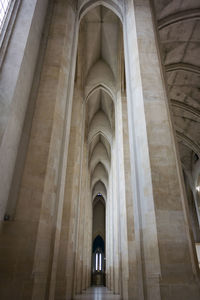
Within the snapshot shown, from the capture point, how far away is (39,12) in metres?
5.77

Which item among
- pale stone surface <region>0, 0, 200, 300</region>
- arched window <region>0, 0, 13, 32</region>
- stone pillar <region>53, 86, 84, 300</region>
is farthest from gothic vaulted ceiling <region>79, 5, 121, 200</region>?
arched window <region>0, 0, 13, 32</region>

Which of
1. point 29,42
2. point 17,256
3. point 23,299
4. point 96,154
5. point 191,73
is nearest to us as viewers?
point 23,299

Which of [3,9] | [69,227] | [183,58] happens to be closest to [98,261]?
[69,227]

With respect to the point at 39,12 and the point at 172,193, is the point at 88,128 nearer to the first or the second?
the point at 39,12

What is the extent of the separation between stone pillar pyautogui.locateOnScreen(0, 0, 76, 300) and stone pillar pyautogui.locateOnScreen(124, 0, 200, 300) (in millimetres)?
1825

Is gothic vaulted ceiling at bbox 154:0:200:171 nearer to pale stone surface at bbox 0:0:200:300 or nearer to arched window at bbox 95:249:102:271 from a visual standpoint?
pale stone surface at bbox 0:0:200:300

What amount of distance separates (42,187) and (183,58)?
12.6m

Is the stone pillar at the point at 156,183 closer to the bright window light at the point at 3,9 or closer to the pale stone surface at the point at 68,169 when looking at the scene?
the pale stone surface at the point at 68,169

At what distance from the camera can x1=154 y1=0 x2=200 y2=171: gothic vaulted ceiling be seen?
10141mm

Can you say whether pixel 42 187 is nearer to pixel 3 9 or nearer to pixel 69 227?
pixel 69 227

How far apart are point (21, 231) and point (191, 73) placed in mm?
14208

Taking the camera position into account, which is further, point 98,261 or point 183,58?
point 98,261

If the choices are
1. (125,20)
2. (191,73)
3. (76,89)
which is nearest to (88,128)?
(76,89)

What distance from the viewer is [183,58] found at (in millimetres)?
12844
